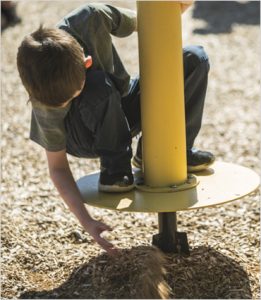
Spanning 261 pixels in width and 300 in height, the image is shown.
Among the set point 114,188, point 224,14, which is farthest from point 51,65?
point 224,14

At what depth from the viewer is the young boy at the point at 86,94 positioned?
2736 millimetres

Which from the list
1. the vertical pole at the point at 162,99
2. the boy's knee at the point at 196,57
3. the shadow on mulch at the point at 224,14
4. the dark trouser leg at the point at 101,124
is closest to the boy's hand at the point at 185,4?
the vertical pole at the point at 162,99

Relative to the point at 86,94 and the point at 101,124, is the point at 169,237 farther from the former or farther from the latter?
the point at 86,94

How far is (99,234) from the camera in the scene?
9.53 feet

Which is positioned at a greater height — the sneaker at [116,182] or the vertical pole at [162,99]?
the vertical pole at [162,99]

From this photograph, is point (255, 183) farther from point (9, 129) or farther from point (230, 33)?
point (230, 33)

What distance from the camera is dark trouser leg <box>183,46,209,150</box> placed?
3.26m

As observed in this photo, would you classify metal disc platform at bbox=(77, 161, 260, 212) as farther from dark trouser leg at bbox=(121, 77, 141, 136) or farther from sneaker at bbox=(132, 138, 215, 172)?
dark trouser leg at bbox=(121, 77, 141, 136)

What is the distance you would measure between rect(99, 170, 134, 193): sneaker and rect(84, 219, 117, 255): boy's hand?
0.74 feet

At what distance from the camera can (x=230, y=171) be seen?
337 cm

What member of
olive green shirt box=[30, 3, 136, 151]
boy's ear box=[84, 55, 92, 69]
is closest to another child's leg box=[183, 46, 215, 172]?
olive green shirt box=[30, 3, 136, 151]

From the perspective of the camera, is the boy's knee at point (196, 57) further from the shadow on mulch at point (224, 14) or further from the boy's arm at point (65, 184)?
the shadow on mulch at point (224, 14)

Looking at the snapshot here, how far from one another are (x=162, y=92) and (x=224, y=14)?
7.16 metres

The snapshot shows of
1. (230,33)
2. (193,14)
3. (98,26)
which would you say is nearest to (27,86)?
(98,26)
